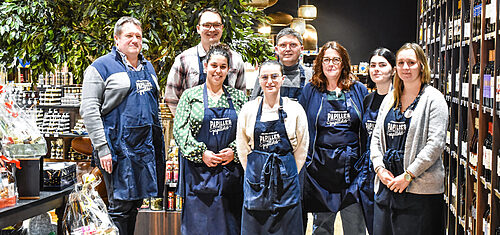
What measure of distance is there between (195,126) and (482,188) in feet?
6.35

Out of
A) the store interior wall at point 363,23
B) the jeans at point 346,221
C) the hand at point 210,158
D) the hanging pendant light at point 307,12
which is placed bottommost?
the jeans at point 346,221

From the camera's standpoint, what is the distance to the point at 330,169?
11.8ft

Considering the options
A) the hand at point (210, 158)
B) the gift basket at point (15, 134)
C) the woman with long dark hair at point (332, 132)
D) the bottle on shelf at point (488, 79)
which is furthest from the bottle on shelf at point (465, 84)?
the gift basket at point (15, 134)

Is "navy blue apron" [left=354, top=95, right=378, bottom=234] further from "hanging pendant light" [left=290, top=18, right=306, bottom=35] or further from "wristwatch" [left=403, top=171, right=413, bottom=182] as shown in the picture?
"hanging pendant light" [left=290, top=18, right=306, bottom=35]

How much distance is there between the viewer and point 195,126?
11.6 ft

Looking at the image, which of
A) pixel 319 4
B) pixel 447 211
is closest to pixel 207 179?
pixel 447 211

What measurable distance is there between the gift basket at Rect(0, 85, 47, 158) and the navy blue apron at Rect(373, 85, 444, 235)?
6.18 ft

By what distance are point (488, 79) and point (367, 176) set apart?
3.17 ft

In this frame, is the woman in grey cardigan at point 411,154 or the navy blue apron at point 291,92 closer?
the woman in grey cardigan at point 411,154

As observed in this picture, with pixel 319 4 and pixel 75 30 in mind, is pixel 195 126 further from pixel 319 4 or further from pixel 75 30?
pixel 319 4

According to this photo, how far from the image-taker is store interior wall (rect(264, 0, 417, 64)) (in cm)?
1070

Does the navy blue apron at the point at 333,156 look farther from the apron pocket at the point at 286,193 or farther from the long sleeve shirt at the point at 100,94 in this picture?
the long sleeve shirt at the point at 100,94

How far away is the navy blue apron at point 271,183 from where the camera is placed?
3354mm

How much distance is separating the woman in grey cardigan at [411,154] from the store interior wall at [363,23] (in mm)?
7671
